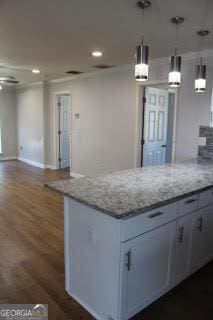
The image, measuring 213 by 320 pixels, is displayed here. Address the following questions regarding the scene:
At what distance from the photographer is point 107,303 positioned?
1.87 meters

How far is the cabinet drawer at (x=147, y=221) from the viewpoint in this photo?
5.66ft

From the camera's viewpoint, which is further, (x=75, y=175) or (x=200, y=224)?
(x=75, y=175)

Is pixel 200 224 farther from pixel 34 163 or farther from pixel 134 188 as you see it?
pixel 34 163

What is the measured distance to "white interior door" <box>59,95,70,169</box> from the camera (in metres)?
7.24

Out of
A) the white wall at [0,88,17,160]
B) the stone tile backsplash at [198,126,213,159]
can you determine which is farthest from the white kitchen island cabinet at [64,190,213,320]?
the white wall at [0,88,17,160]

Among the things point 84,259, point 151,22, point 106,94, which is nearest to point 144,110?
point 106,94

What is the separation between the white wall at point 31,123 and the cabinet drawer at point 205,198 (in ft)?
19.4

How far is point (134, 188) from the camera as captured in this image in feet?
7.32

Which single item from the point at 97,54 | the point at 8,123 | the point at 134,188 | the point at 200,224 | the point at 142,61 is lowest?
the point at 200,224

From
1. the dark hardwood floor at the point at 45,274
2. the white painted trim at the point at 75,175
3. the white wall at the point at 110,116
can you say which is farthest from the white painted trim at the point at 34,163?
the dark hardwood floor at the point at 45,274

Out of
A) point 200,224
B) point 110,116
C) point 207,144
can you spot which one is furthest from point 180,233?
point 110,116

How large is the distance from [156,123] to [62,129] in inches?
125

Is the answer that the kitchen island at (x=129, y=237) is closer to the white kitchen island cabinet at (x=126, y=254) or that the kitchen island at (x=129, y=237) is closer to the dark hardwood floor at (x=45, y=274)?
the white kitchen island cabinet at (x=126, y=254)

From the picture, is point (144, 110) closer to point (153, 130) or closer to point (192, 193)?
point (153, 130)
